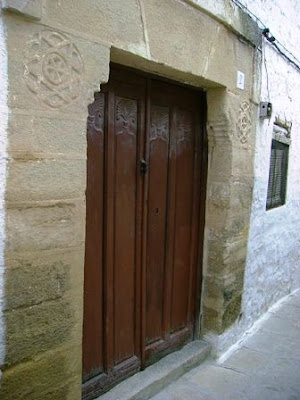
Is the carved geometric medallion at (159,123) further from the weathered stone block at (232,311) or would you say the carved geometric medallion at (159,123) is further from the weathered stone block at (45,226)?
the weathered stone block at (232,311)

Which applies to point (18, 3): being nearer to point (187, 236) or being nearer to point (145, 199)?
point (145, 199)

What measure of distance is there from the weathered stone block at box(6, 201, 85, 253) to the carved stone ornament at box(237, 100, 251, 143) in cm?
169

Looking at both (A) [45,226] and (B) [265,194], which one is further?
(B) [265,194]

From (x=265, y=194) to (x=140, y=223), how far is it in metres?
1.63

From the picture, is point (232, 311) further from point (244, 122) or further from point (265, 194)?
point (244, 122)

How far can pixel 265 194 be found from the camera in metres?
3.70

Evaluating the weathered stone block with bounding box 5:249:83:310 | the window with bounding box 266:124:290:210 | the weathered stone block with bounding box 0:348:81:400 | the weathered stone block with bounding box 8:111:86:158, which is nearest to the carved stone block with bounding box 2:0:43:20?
the weathered stone block with bounding box 8:111:86:158

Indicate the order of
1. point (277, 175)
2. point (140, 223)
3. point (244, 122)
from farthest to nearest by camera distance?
1. point (277, 175)
2. point (244, 122)
3. point (140, 223)

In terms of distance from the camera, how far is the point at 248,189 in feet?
10.8

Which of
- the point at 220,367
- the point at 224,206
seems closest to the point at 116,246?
the point at 224,206

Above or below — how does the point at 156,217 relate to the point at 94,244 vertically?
above

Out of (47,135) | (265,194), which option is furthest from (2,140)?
(265,194)

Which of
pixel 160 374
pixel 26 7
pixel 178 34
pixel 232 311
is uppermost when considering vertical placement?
pixel 178 34

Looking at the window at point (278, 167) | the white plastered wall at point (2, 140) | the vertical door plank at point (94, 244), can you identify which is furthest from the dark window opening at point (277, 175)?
the white plastered wall at point (2, 140)
